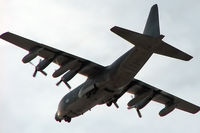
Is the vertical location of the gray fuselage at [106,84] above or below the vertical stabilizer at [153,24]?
below

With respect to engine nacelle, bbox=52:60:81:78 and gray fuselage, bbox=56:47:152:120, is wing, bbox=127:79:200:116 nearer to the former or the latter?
gray fuselage, bbox=56:47:152:120

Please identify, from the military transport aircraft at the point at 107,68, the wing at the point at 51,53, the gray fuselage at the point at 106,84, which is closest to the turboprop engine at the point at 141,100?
the military transport aircraft at the point at 107,68

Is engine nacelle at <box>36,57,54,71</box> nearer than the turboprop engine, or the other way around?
engine nacelle at <box>36,57,54,71</box>

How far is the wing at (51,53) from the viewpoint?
42281 mm

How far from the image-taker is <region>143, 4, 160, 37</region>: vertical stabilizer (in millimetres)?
42531

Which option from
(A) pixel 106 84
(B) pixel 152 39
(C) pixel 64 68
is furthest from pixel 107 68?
(B) pixel 152 39

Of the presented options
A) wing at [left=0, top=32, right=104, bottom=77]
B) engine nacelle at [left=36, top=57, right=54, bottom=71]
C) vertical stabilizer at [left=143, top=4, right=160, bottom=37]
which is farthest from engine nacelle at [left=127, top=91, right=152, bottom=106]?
engine nacelle at [left=36, top=57, right=54, bottom=71]

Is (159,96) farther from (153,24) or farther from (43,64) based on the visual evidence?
(43,64)

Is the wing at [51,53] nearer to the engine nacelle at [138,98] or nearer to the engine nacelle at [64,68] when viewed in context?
the engine nacelle at [64,68]

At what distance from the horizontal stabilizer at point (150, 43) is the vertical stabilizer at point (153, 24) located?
1.86 metres

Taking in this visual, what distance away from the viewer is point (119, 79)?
43500 millimetres

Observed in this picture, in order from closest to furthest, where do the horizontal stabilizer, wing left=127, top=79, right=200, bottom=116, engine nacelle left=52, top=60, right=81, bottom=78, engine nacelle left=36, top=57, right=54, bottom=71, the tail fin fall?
the horizontal stabilizer, the tail fin, engine nacelle left=52, top=60, right=81, bottom=78, engine nacelle left=36, top=57, right=54, bottom=71, wing left=127, top=79, right=200, bottom=116

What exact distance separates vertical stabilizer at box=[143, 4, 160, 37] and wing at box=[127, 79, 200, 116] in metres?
6.31

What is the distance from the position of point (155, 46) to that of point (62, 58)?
8.22 m
